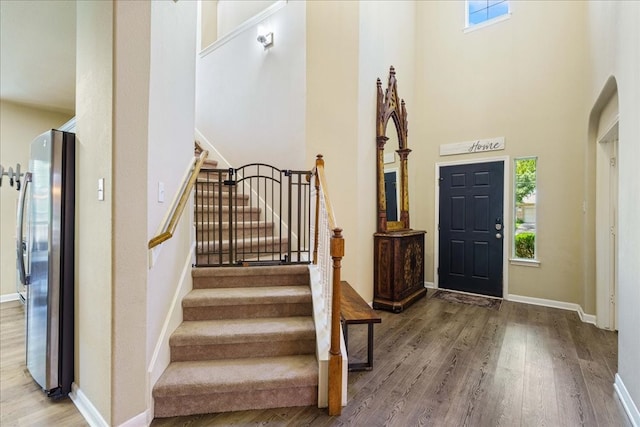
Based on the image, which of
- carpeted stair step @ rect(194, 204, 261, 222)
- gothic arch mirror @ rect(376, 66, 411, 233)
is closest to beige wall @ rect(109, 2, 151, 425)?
carpeted stair step @ rect(194, 204, 261, 222)

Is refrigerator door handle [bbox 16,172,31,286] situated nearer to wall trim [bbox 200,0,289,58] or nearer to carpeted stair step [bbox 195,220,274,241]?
carpeted stair step [bbox 195,220,274,241]

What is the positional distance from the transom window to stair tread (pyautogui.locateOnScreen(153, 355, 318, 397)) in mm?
5553

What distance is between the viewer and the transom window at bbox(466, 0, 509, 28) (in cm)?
450

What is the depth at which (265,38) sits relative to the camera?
3.90 m

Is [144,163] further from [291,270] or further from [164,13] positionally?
[291,270]

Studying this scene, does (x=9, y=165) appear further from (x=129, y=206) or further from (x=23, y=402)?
(x=129, y=206)

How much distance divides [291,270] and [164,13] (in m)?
2.21

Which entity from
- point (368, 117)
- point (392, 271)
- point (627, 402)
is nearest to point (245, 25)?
point (368, 117)

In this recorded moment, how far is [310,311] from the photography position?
2475mm

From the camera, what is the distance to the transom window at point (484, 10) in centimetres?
450

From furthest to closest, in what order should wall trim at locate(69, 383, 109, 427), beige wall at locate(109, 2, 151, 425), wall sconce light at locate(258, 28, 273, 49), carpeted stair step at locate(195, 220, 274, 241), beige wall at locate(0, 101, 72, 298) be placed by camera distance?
1. beige wall at locate(0, 101, 72, 298)
2. wall sconce light at locate(258, 28, 273, 49)
3. carpeted stair step at locate(195, 220, 274, 241)
4. wall trim at locate(69, 383, 109, 427)
5. beige wall at locate(109, 2, 151, 425)

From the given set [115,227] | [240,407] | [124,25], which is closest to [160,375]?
[240,407]

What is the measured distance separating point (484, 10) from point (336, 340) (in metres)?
5.51

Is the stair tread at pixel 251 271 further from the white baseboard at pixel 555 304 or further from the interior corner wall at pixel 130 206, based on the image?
the white baseboard at pixel 555 304
